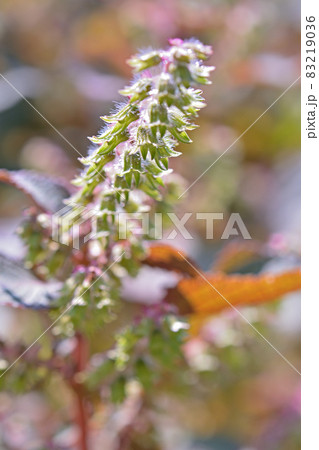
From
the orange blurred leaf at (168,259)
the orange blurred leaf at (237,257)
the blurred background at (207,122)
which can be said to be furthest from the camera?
the blurred background at (207,122)

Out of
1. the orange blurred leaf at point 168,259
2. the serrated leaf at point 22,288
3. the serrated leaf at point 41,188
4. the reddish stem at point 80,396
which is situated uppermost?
the serrated leaf at point 41,188

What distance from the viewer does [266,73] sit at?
2604mm

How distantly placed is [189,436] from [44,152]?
1.05 m

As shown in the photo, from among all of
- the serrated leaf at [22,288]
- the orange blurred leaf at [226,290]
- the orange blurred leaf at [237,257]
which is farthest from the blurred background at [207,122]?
the serrated leaf at [22,288]

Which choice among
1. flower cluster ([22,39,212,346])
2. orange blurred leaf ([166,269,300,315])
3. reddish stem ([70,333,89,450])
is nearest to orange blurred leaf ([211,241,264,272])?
orange blurred leaf ([166,269,300,315])

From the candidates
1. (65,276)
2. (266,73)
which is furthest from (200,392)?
(266,73)

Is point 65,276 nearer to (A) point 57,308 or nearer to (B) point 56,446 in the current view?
(A) point 57,308

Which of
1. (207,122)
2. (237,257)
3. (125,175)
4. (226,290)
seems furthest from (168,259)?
(207,122)

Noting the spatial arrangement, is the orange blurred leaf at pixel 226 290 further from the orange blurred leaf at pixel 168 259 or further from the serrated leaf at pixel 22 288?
the serrated leaf at pixel 22 288

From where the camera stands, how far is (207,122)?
252 cm

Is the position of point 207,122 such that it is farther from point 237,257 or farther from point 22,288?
point 22,288

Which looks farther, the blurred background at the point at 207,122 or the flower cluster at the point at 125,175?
the blurred background at the point at 207,122

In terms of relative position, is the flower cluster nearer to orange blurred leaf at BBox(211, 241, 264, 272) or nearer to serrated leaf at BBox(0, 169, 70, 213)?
serrated leaf at BBox(0, 169, 70, 213)

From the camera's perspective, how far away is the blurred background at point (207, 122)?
1.99m
